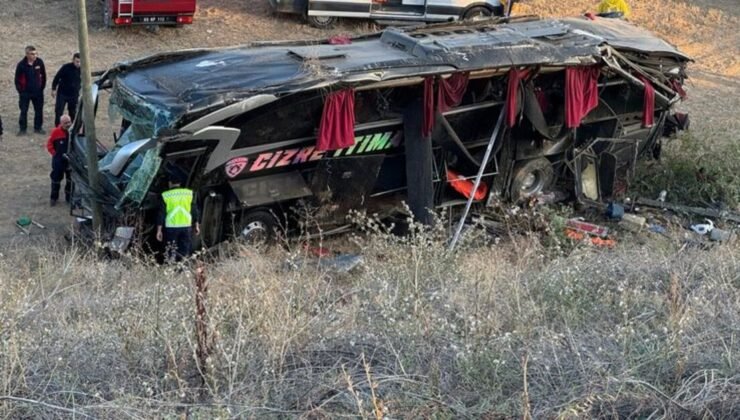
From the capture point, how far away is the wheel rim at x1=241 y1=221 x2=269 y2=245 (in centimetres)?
941

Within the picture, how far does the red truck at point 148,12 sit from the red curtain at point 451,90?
8.78 metres

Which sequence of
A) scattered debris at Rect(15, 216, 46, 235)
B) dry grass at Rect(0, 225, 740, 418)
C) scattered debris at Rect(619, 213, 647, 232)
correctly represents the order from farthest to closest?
scattered debris at Rect(619, 213, 647, 232) < scattered debris at Rect(15, 216, 46, 235) < dry grass at Rect(0, 225, 740, 418)

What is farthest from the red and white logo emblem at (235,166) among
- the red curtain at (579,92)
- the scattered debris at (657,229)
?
the scattered debris at (657,229)

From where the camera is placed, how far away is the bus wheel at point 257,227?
9.39 metres

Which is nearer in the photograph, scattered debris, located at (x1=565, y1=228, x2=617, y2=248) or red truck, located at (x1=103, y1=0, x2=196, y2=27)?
scattered debris, located at (x1=565, y1=228, x2=617, y2=248)

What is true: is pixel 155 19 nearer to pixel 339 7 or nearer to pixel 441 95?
pixel 339 7

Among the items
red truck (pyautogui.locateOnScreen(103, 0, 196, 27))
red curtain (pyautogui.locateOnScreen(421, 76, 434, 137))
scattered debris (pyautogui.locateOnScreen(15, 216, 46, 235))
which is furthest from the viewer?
red truck (pyautogui.locateOnScreen(103, 0, 196, 27))

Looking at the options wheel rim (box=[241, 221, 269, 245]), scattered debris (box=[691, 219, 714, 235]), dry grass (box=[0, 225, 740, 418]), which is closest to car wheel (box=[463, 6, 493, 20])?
scattered debris (box=[691, 219, 714, 235])

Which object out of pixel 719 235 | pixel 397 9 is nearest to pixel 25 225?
pixel 719 235

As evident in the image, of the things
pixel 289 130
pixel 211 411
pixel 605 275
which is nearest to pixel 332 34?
pixel 289 130

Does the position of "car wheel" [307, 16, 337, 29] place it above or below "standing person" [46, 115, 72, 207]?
above

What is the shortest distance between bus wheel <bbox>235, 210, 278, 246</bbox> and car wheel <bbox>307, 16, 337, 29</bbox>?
954cm

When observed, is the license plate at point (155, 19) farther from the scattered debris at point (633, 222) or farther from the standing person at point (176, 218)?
the scattered debris at point (633, 222)

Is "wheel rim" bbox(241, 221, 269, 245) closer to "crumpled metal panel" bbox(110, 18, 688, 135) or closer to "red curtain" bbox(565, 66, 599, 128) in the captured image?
"crumpled metal panel" bbox(110, 18, 688, 135)
